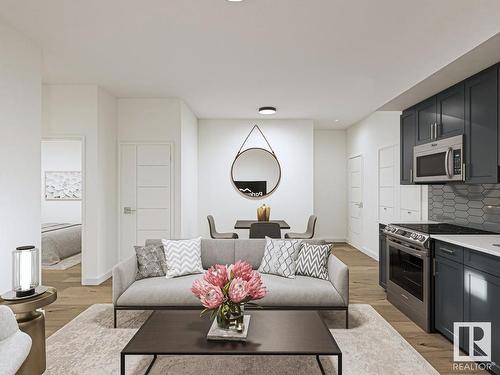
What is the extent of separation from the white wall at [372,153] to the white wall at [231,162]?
1.04 meters

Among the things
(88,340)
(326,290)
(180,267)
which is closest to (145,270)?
(180,267)

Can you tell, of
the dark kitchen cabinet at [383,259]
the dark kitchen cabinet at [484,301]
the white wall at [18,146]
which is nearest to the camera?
the dark kitchen cabinet at [484,301]

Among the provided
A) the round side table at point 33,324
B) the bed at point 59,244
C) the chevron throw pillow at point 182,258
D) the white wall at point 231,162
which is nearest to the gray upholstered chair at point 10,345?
the round side table at point 33,324

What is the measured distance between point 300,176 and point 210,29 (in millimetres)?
4343

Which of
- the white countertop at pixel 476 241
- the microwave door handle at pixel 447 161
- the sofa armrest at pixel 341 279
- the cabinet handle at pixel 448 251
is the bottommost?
the sofa armrest at pixel 341 279

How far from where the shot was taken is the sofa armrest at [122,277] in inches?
123

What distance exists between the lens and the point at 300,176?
6992 millimetres

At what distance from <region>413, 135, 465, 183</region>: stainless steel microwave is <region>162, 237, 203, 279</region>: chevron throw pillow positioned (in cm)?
263

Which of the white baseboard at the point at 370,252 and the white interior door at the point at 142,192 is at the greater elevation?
the white interior door at the point at 142,192

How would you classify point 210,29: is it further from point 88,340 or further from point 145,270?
point 88,340

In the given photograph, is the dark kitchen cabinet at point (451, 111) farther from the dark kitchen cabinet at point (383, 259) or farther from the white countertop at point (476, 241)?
the dark kitchen cabinet at point (383, 259)

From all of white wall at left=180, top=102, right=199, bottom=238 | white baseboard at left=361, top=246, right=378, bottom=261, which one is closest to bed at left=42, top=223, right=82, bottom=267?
white wall at left=180, top=102, right=199, bottom=238

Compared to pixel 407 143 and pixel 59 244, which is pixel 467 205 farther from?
pixel 59 244

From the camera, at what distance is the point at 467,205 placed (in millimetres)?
3688
